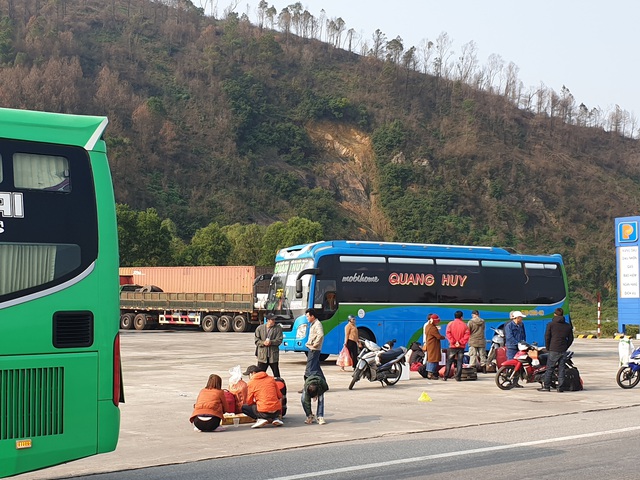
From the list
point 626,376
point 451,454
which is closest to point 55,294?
point 451,454

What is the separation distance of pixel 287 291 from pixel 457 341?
7.09 metres

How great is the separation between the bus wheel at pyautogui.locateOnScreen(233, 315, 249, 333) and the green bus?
3696 cm

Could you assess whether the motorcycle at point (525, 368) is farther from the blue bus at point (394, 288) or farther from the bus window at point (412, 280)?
the bus window at point (412, 280)

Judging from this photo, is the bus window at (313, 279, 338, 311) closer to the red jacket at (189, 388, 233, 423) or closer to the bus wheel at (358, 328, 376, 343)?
the bus wheel at (358, 328, 376, 343)

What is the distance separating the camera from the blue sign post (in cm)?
3850

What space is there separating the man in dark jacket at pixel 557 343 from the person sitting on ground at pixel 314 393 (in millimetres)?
6489

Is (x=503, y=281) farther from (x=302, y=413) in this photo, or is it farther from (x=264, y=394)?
(x=264, y=394)

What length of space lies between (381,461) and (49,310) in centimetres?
462

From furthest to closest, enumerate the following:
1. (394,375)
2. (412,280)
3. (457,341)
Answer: (412,280) < (457,341) < (394,375)

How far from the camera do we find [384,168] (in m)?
120

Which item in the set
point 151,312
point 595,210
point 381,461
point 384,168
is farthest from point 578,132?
point 381,461

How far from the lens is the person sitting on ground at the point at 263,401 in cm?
1346

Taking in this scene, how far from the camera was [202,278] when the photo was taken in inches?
1949

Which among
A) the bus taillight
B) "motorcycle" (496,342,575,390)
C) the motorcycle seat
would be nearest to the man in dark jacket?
"motorcycle" (496,342,575,390)
